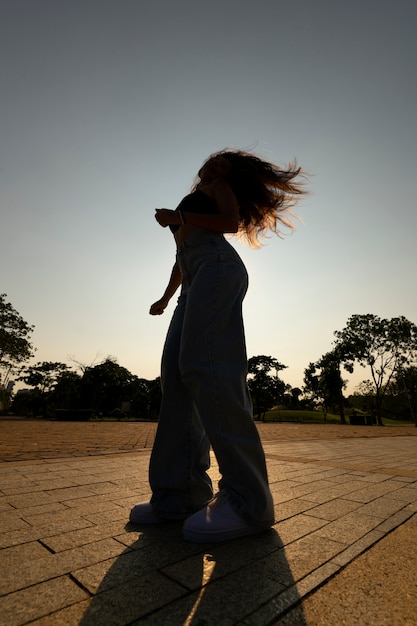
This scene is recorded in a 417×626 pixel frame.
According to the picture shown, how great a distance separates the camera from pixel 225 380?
1.46 m

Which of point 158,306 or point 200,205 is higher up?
point 200,205

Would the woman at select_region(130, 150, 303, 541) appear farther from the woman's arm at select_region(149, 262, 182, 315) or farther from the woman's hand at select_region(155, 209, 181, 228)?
the woman's arm at select_region(149, 262, 182, 315)

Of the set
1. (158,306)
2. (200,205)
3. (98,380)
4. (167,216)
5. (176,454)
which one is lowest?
(176,454)

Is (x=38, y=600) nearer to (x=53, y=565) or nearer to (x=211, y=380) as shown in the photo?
(x=53, y=565)

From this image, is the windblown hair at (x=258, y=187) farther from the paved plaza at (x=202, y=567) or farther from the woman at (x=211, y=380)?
the paved plaza at (x=202, y=567)

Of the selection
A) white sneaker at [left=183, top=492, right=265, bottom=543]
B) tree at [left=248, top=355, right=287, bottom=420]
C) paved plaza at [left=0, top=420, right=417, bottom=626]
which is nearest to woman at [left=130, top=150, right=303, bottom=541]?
white sneaker at [left=183, top=492, right=265, bottom=543]

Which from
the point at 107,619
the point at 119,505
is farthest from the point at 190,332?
the point at 119,505

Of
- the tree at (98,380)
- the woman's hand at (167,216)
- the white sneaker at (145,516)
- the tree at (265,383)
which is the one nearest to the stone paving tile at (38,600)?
the white sneaker at (145,516)

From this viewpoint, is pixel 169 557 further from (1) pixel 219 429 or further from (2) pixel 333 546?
(2) pixel 333 546

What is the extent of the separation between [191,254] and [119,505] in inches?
58.6

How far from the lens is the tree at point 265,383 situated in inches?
2118

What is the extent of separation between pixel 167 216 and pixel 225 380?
85 centimetres

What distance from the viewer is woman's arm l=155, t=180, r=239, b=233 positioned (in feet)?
5.42

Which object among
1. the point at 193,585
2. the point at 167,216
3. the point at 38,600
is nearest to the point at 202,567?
the point at 193,585
